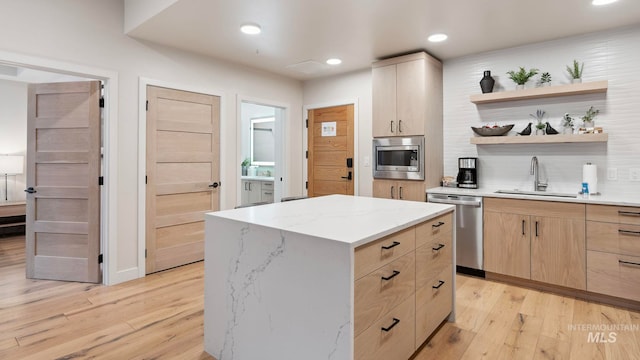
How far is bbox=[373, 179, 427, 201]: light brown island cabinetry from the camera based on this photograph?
3.74 metres

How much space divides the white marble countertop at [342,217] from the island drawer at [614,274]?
4.89ft

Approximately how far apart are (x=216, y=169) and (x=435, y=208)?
271 centimetres

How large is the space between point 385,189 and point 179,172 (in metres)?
2.35

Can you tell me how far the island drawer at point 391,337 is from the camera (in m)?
1.46

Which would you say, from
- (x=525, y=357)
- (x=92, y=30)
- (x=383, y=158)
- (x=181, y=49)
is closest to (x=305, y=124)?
(x=383, y=158)

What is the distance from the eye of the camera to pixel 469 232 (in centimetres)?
340

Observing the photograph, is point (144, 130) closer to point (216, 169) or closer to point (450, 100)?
point (216, 169)

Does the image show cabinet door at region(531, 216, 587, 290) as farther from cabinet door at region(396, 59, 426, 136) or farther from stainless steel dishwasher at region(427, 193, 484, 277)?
cabinet door at region(396, 59, 426, 136)

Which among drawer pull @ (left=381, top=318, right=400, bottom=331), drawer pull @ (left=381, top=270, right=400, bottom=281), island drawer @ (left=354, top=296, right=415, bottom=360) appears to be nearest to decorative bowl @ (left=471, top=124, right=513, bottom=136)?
island drawer @ (left=354, top=296, right=415, bottom=360)

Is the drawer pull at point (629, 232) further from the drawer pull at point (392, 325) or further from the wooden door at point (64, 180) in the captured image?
the wooden door at point (64, 180)

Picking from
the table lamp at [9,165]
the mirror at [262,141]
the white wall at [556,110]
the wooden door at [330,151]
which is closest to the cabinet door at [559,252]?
the white wall at [556,110]

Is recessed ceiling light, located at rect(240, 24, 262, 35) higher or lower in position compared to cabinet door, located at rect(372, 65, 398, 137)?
higher

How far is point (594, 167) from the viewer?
305 centimetres

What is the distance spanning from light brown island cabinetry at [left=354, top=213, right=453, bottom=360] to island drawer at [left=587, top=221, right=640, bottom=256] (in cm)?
135
